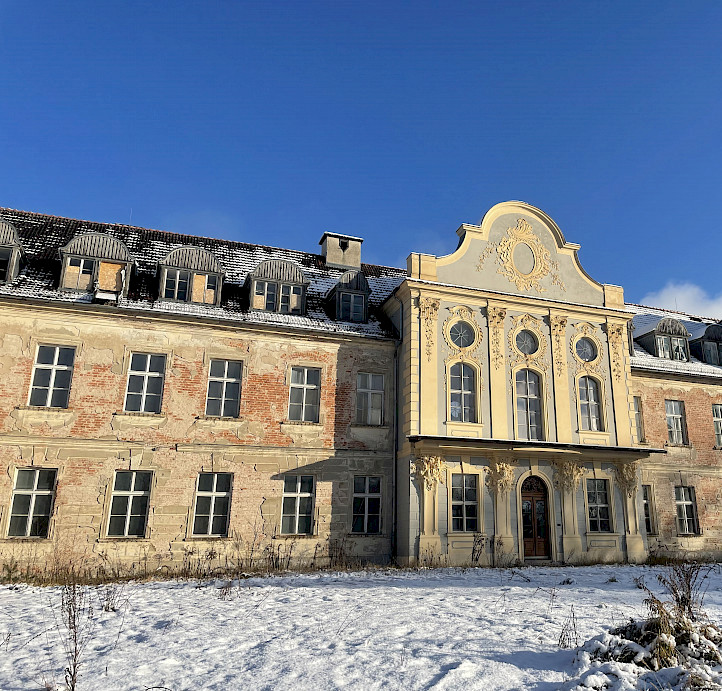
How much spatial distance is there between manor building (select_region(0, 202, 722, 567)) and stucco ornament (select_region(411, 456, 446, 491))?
0.06m

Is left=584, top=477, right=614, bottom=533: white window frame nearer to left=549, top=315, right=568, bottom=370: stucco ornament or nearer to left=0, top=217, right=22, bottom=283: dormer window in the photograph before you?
left=549, top=315, right=568, bottom=370: stucco ornament

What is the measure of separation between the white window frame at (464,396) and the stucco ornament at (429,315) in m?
1.14

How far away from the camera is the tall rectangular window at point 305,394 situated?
18.0 meters

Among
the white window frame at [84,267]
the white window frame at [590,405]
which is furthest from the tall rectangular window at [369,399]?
the white window frame at [84,267]

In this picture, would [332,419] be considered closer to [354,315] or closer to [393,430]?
[393,430]

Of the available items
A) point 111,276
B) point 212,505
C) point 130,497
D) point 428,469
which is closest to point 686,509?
point 428,469

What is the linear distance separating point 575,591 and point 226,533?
9209 millimetres

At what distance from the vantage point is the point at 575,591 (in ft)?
40.9

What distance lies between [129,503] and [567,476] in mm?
13218

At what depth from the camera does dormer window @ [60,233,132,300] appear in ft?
56.0

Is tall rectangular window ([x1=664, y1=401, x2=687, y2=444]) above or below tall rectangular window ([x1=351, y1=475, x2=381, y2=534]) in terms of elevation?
above

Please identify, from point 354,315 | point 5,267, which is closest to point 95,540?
point 5,267

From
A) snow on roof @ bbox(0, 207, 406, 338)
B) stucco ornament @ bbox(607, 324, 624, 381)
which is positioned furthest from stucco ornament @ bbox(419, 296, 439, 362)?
stucco ornament @ bbox(607, 324, 624, 381)

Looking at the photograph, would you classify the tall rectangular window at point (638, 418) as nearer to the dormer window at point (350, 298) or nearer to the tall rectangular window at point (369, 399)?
the tall rectangular window at point (369, 399)
